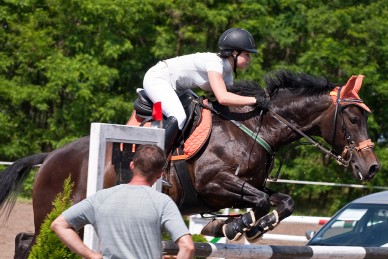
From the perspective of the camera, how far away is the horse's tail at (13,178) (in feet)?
24.1

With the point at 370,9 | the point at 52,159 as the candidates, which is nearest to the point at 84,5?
the point at 370,9

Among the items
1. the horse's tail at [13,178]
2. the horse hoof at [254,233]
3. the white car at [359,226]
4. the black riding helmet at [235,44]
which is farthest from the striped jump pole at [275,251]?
the horse's tail at [13,178]

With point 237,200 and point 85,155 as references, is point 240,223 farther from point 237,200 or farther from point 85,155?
point 85,155

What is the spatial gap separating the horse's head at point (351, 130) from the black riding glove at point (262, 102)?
492mm

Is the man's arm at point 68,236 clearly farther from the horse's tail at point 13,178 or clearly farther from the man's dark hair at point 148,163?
the horse's tail at point 13,178

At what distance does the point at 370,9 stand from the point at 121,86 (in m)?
6.13

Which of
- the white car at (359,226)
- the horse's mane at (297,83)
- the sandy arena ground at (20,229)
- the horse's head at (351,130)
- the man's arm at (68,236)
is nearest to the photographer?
the man's arm at (68,236)

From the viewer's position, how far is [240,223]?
6359 millimetres

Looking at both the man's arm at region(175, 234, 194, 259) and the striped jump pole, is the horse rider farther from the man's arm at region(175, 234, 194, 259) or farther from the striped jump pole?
the man's arm at region(175, 234, 194, 259)

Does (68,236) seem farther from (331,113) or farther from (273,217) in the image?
(331,113)

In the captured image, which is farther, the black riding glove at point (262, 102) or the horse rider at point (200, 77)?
the black riding glove at point (262, 102)

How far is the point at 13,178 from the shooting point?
7.39 meters

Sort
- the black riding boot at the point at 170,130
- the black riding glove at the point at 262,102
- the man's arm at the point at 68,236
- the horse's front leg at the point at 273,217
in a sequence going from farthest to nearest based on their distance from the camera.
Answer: the black riding glove at the point at 262,102 → the black riding boot at the point at 170,130 → the horse's front leg at the point at 273,217 → the man's arm at the point at 68,236

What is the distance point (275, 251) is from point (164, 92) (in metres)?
1.61
